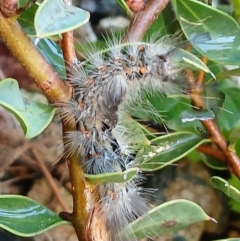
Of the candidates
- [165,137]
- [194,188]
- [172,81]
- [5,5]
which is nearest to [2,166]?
[194,188]

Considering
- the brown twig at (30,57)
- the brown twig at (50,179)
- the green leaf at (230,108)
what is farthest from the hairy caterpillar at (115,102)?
the brown twig at (50,179)

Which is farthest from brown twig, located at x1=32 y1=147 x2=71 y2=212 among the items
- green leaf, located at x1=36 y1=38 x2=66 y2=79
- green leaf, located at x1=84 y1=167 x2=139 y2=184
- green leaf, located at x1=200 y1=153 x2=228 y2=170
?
green leaf, located at x1=84 y1=167 x2=139 y2=184

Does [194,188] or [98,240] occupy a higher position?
[98,240]

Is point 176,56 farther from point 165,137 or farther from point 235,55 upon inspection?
point 165,137

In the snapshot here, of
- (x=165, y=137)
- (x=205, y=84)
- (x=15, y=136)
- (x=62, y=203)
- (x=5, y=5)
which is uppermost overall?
(x=5, y=5)

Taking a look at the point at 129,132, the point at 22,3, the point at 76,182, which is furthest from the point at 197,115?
the point at 22,3

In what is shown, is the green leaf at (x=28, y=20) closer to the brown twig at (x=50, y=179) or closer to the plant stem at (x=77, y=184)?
the plant stem at (x=77, y=184)
